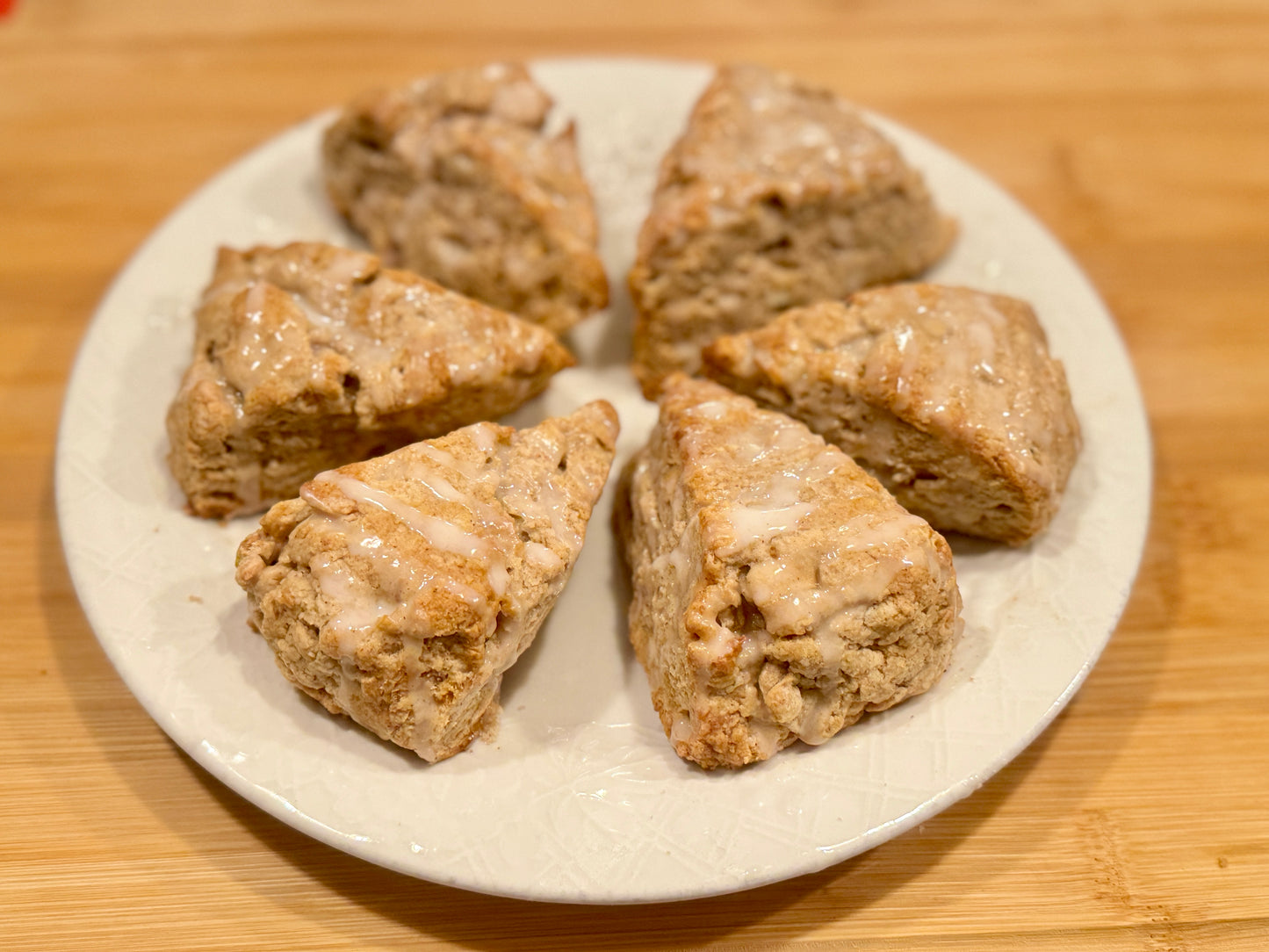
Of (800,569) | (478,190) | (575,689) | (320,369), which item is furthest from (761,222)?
(575,689)

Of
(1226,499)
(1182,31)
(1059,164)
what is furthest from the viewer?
(1182,31)

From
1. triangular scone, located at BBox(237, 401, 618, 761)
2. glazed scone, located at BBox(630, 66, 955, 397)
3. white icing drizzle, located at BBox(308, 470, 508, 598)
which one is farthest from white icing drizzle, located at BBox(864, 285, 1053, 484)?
white icing drizzle, located at BBox(308, 470, 508, 598)

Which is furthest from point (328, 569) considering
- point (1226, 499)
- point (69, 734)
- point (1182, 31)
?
point (1182, 31)

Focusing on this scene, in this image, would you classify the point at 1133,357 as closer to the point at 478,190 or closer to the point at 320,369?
the point at 478,190

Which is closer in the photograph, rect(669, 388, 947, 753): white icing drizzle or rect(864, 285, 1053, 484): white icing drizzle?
rect(669, 388, 947, 753): white icing drizzle

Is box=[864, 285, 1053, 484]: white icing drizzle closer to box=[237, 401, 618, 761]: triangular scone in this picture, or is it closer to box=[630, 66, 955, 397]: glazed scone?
box=[630, 66, 955, 397]: glazed scone

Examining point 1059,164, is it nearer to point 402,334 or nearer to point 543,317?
point 543,317

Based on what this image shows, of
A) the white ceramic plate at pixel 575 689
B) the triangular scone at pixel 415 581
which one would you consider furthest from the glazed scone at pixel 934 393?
the triangular scone at pixel 415 581
